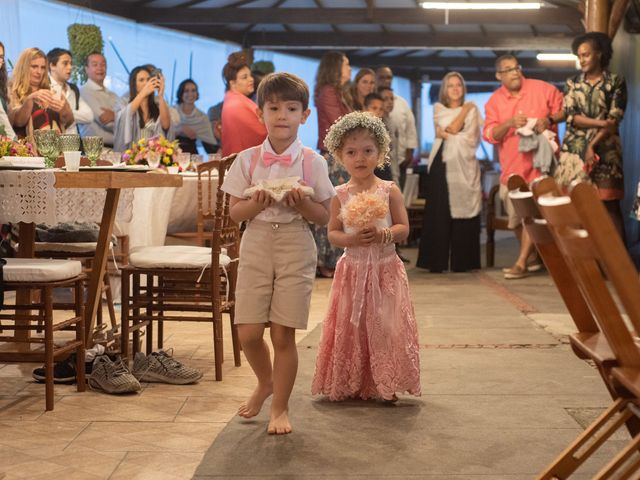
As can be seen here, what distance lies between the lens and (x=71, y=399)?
163 inches

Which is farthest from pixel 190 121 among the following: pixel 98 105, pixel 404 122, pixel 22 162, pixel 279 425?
pixel 279 425

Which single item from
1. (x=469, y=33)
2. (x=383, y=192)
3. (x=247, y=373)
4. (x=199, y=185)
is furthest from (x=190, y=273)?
(x=469, y=33)

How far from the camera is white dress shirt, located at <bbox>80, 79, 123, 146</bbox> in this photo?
8664 mm

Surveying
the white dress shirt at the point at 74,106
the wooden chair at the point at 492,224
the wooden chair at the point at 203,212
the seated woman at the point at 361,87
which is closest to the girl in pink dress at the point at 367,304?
the wooden chair at the point at 203,212

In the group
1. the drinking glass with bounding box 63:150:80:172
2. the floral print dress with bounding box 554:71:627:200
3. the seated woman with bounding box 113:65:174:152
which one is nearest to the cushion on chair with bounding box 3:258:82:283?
the drinking glass with bounding box 63:150:80:172

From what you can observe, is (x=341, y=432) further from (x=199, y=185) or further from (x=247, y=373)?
(x=199, y=185)

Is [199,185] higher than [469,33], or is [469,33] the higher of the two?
[469,33]

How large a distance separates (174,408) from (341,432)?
727 millimetres

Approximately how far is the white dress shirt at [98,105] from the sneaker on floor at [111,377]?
451 cm

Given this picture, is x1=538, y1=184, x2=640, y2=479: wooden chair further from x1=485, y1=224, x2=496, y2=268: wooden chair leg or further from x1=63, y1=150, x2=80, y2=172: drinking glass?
x1=485, y1=224, x2=496, y2=268: wooden chair leg

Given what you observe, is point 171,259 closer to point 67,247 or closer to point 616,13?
point 67,247

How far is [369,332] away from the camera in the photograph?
4.06 m

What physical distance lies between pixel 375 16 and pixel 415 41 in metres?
2.16

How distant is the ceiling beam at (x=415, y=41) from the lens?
18047 mm
